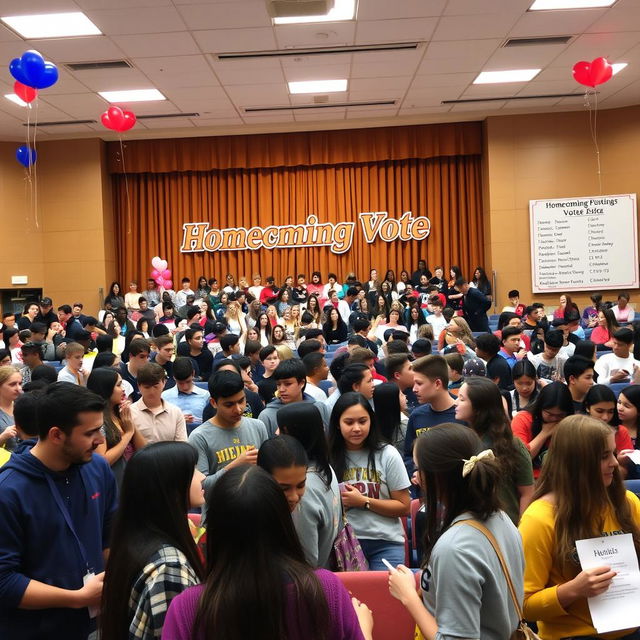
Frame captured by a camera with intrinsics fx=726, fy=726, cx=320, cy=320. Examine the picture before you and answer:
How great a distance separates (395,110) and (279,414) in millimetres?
13049

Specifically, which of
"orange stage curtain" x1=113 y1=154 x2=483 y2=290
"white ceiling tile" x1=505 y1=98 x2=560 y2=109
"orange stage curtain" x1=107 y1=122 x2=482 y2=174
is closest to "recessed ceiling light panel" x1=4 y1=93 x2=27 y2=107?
"orange stage curtain" x1=107 y1=122 x2=482 y2=174

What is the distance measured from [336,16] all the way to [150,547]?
8.93 meters

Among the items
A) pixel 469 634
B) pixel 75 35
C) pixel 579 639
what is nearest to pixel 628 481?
pixel 579 639

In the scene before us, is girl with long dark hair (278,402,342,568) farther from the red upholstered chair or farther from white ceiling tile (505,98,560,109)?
white ceiling tile (505,98,560,109)

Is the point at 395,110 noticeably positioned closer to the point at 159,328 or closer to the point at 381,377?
the point at 159,328

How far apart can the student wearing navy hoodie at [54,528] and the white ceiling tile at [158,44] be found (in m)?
8.61

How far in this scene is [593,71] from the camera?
35.6 feet

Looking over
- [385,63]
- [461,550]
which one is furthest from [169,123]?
[461,550]

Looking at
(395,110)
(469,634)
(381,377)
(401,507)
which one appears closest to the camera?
(469,634)

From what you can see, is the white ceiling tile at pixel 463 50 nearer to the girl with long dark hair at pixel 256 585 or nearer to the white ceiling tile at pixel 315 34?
the white ceiling tile at pixel 315 34

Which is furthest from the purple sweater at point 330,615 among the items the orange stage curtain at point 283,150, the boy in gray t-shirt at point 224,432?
the orange stage curtain at point 283,150

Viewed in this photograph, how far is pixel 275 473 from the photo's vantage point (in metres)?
2.31

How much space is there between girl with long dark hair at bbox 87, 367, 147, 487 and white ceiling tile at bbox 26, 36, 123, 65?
751cm

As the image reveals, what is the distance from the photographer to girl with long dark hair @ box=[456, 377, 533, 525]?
312 cm
